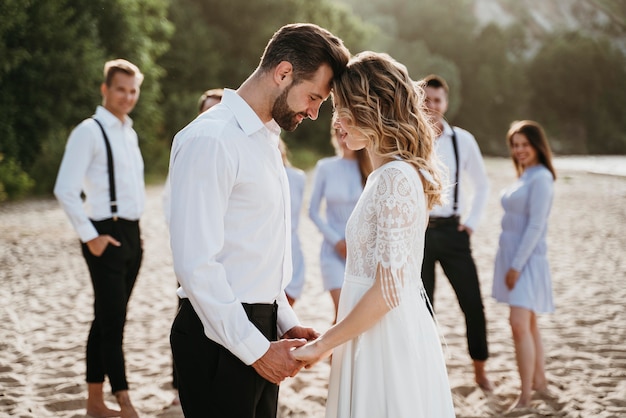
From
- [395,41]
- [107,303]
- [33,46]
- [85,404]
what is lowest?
[85,404]

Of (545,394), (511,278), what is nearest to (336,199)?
(511,278)

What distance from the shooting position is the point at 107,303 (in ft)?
13.6

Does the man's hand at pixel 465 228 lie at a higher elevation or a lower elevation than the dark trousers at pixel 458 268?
higher

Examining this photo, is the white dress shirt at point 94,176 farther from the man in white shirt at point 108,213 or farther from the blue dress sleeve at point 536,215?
the blue dress sleeve at point 536,215

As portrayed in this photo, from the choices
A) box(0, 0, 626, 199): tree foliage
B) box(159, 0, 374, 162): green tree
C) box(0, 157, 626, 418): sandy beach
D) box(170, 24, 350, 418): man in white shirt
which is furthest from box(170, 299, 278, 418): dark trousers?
box(159, 0, 374, 162): green tree

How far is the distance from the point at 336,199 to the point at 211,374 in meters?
3.11

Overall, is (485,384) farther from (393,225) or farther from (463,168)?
(393,225)

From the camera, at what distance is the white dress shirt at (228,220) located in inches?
85.6

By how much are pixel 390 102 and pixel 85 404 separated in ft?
11.1

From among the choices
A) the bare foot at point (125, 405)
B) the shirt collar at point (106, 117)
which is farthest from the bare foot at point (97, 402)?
the shirt collar at point (106, 117)

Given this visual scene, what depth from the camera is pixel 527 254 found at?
4773mm

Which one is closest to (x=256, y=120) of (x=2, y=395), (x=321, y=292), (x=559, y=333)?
(x=2, y=395)

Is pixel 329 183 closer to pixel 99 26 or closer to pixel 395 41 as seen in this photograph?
pixel 99 26

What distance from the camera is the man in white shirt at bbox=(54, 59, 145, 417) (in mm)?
4137
